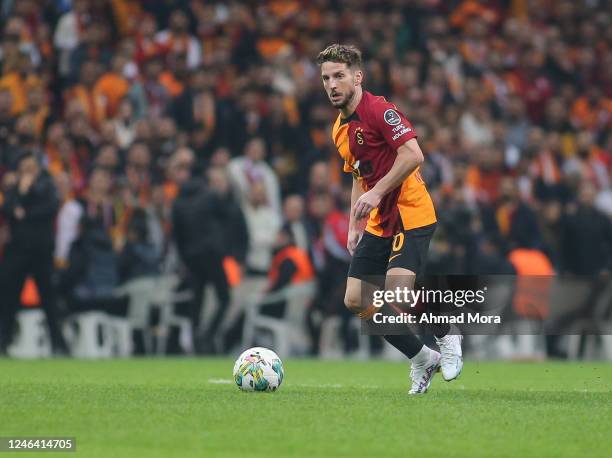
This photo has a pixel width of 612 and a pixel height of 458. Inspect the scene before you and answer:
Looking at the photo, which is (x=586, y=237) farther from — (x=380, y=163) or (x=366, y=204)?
(x=366, y=204)

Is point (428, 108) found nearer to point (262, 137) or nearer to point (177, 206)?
point (262, 137)

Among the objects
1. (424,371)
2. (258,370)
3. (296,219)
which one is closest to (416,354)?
(424,371)

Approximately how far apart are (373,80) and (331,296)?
12.7ft

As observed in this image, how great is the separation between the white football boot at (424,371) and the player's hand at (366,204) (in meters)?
1.21

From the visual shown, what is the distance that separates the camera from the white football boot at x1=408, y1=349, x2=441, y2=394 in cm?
897

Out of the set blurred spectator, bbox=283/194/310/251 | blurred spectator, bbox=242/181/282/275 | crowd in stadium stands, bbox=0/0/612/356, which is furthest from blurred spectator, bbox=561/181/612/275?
blurred spectator, bbox=242/181/282/275

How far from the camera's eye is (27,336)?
15922 millimetres

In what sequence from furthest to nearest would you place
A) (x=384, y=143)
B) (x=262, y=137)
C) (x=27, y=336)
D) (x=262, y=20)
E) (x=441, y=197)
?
(x=262, y=20)
(x=262, y=137)
(x=441, y=197)
(x=27, y=336)
(x=384, y=143)

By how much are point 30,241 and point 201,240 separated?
2.20 metres

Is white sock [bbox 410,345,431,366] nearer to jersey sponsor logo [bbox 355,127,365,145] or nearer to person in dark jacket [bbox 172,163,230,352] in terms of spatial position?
jersey sponsor logo [bbox 355,127,365,145]

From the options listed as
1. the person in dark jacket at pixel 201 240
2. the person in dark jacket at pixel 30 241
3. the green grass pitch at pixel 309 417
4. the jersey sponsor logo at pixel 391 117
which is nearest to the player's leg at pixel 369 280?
the green grass pitch at pixel 309 417

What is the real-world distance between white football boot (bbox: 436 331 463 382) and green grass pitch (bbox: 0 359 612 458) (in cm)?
19

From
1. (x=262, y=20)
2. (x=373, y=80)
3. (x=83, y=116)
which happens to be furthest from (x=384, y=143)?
(x=262, y=20)

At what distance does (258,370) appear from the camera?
9047 mm
